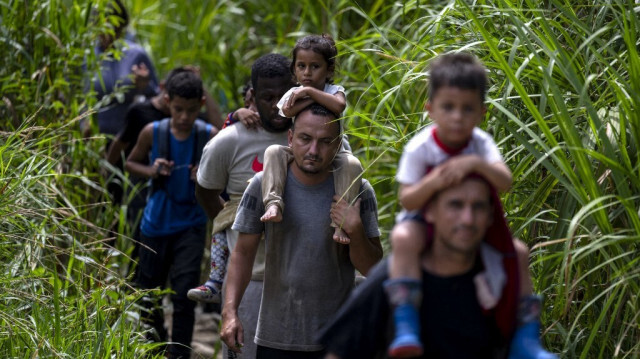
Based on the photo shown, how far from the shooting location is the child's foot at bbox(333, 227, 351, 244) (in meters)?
4.19

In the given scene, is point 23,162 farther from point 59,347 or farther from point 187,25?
point 187,25

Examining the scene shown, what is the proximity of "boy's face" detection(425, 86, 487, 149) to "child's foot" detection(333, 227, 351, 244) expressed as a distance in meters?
1.31

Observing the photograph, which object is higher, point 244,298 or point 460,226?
point 460,226

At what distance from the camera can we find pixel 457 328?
301 cm

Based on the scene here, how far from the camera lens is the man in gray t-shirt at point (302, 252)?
4.26 metres

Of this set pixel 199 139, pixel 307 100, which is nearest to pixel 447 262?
pixel 307 100

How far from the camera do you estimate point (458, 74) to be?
2875 millimetres

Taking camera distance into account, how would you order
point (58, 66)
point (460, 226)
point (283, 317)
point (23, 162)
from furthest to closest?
point (58, 66)
point (23, 162)
point (283, 317)
point (460, 226)

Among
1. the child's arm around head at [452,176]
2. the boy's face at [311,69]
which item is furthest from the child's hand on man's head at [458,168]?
the boy's face at [311,69]

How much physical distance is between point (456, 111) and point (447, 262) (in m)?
0.40

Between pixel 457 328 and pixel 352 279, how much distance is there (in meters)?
1.44

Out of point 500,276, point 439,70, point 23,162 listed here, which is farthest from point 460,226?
point 23,162

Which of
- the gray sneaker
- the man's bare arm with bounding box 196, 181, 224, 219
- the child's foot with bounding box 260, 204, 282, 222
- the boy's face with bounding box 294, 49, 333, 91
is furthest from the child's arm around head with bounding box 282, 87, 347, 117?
the gray sneaker

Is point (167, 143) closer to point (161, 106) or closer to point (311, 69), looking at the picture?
point (161, 106)
